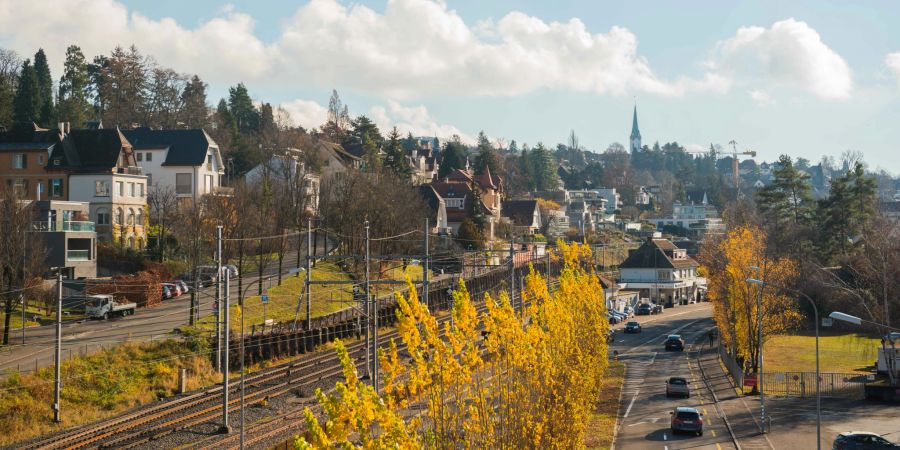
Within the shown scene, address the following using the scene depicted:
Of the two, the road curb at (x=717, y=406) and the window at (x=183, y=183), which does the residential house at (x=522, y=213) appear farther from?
the road curb at (x=717, y=406)

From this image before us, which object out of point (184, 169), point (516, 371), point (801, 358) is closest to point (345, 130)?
point (184, 169)

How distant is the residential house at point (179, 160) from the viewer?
284ft

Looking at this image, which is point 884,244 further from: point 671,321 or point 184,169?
point 184,169

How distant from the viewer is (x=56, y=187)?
75750mm

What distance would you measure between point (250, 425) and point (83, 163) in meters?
45.3

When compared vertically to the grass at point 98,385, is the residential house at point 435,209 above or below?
above

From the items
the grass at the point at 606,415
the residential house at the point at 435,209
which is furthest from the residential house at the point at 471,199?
the grass at the point at 606,415

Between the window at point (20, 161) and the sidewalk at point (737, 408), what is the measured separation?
193ft

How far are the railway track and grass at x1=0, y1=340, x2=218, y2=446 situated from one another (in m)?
1.33

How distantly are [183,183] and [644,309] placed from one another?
173 ft

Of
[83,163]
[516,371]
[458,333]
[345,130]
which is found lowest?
[516,371]

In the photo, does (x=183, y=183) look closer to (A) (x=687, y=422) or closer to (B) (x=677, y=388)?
(B) (x=677, y=388)

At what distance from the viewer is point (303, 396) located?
45688 millimetres

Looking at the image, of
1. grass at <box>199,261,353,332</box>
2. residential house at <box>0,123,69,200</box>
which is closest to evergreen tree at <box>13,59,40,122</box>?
residential house at <box>0,123,69,200</box>
